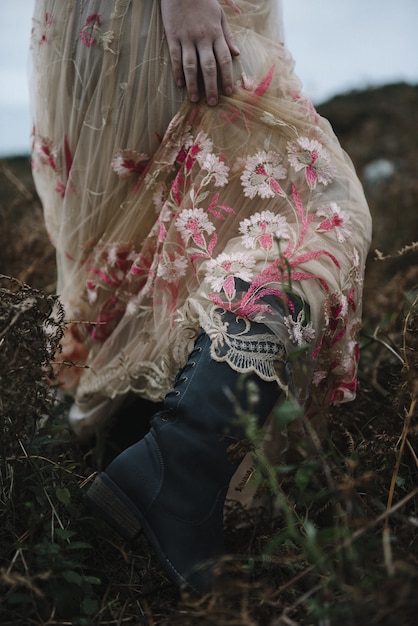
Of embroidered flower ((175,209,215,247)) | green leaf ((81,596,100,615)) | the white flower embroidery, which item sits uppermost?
the white flower embroidery

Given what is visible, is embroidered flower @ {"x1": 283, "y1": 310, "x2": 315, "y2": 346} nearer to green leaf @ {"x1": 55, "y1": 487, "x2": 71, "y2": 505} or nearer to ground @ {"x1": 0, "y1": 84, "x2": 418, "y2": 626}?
ground @ {"x1": 0, "y1": 84, "x2": 418, "y2": 626}

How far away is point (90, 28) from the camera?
3.81 ft

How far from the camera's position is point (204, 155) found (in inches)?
43.7

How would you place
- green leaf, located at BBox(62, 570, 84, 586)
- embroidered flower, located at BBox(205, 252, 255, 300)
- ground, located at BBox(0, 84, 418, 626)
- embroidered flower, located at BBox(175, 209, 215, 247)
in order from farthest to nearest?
1. embroidered flower, located at BBox(175, 209, 215, 247)
2. embroidered flower, located at BBox(205, 252, 255, 300)
3. green leaf, located at BBox(62, 570, 84, 586)
4. ground, located at BBox(0, 84, 418, 626)

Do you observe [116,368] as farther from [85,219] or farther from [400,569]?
[400,569]

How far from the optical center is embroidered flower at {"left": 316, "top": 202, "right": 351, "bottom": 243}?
1.08m

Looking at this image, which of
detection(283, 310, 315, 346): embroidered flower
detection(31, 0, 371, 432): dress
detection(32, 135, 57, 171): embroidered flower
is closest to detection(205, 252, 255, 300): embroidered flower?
detection(31, 0, 371, 432): dress

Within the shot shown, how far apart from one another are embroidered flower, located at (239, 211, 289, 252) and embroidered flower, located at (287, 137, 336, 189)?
109mm

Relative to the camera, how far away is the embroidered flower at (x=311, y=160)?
1.10 metres

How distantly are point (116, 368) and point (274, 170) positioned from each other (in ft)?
1.90

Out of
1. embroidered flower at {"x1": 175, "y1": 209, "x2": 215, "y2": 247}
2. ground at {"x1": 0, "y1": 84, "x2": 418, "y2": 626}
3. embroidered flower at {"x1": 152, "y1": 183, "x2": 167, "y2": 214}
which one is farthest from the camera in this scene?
embroidered flower at {"x1": 152, "y1": 183, "x2": 167, "y2": 214}

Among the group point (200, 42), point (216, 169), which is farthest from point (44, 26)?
point (216, 169)

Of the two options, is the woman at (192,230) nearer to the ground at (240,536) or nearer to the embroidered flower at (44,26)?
the embroidered flower at (44,26)

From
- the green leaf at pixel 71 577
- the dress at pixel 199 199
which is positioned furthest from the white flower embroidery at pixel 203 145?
the green leaf at pixel 71 577
